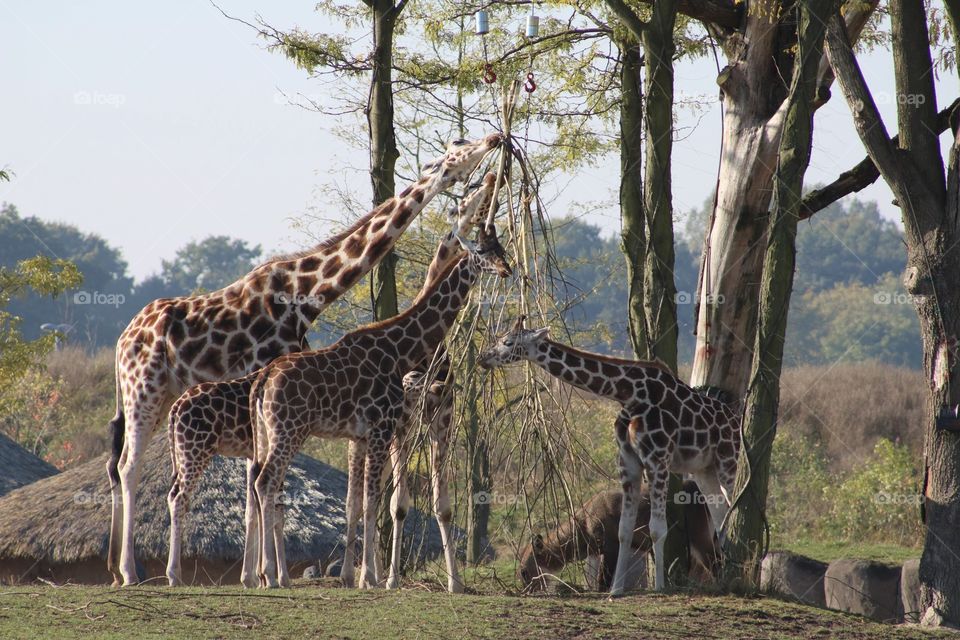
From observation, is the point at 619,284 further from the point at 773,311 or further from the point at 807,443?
the point at 773,311

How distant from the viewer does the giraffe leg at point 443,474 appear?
895 cm

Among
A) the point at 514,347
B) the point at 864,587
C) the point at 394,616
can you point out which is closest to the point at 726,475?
the point at 514,347

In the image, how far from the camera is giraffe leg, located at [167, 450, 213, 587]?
8867mm

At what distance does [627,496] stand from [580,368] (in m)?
0.98

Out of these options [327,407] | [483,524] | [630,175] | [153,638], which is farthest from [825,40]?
[483,524]

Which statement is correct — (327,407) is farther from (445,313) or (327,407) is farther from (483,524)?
(483,524)

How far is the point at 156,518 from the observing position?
14109 mm

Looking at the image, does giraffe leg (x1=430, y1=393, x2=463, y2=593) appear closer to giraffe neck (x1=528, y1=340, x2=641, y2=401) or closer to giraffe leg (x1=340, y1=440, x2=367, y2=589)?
giraffe leg (x1=340, y1=440, x2=367, y2=589)

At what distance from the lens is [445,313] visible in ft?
30.9

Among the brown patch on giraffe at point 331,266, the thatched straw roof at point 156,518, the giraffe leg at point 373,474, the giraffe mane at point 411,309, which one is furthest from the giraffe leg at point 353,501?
the thatched straw roof at point 156,518

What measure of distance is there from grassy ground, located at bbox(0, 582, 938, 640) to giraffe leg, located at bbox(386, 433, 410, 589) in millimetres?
435

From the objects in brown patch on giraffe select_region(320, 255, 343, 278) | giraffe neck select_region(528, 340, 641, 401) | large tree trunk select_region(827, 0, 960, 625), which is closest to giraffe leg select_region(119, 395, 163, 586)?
brown patch on giraffe select_region(320, 255, 343, 278)

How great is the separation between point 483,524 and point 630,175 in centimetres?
1134

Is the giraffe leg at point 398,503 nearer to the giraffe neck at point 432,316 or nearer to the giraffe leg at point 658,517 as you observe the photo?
the giraffe neck at point 432,316
